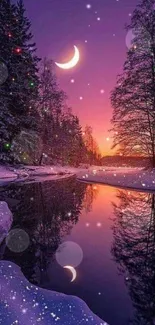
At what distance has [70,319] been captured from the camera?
2.83 m

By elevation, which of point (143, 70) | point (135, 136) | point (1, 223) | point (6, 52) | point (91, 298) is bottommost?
point (91, 298)

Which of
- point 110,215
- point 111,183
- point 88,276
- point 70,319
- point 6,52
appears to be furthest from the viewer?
point 6,52

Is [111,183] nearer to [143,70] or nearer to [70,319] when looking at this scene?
[143,70]

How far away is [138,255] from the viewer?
5066mm

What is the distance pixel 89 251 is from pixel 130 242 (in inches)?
39.3

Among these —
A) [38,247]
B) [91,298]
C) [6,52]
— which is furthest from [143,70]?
[91,298]

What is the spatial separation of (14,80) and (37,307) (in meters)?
23.6

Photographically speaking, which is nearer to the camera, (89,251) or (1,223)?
(89,251)

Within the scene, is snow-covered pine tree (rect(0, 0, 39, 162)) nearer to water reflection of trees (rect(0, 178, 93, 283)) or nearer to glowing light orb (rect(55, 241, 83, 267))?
water reflection of trees (rect(0, 178, 93, 283))

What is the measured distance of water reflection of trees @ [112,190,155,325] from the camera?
A: 3.37m

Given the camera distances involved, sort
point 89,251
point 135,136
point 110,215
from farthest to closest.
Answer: point 135,136
point 110,215
point 89,251

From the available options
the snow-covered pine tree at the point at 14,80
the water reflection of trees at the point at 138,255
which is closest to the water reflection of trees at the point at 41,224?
the water reflection of trees at the point at 138,255

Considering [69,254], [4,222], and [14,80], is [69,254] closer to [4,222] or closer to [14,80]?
[4,222]

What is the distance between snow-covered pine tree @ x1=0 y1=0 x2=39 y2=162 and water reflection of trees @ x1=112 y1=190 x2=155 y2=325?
56.2 feet
